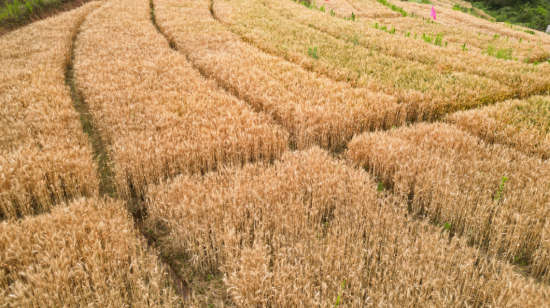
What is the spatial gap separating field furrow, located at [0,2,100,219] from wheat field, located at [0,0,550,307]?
35 mm

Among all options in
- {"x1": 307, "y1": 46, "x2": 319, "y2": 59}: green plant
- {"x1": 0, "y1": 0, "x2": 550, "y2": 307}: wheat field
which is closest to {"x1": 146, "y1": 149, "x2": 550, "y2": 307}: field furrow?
{"x1": 0, "y1": 0, "x2": 550, "y2": 307}: wheat field

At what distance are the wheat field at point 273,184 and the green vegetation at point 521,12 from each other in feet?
137

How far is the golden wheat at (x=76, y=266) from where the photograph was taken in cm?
208

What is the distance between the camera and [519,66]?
8555mm

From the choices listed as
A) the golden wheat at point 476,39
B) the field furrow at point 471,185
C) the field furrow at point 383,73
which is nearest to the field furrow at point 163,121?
the field furrow at point 471,185

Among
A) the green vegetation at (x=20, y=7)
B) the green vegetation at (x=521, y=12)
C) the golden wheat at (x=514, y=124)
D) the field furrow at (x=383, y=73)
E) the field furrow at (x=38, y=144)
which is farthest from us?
the green vegetation at (x=521, y=12)

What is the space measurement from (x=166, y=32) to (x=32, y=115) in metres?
8.81

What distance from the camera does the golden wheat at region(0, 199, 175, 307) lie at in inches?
81.8

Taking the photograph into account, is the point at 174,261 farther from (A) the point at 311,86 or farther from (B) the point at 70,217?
(A) the point at 311,86

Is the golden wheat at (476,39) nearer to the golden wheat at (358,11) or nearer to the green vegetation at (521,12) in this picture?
the golden wheat at (358,11)

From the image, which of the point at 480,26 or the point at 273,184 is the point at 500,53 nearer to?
the point at 480,26

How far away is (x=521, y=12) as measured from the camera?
1569 inches

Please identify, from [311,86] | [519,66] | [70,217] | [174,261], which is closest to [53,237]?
[70,217]

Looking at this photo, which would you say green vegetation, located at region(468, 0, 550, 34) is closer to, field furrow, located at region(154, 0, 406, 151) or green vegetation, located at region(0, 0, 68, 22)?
field furrow, located at region(154, 0, 406, 151)
